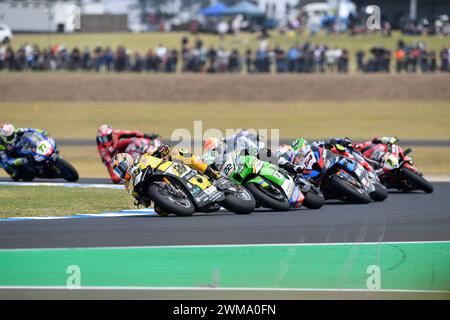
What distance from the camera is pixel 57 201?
16.8 metres

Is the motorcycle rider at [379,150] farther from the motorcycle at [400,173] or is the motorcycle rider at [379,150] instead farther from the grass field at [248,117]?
the grass field at [248,117]

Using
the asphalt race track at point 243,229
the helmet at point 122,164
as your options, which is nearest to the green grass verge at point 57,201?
the helmet at point 122,164

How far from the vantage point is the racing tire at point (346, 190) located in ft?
53.2

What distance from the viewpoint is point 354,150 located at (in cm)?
1728

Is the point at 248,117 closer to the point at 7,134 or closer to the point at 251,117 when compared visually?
the point at 251,117

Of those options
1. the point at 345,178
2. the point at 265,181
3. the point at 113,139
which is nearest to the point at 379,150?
the point at 345,178

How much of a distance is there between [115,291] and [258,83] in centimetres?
3703

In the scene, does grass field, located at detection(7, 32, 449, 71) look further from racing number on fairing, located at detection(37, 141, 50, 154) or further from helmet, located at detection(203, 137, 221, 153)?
helmet, located at detection(203, 137, 221, 153)

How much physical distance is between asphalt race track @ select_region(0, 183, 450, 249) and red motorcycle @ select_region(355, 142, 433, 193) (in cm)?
235

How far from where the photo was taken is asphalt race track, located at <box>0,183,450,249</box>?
12547mm

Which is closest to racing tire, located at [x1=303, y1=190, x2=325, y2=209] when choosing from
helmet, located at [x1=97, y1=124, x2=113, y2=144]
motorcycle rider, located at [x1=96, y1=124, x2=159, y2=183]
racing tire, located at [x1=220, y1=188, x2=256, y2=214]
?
racing tire, located at [x1=220, y1=188, x2=256, y2=214]

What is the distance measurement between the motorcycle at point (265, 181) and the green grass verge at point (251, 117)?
1932 centimetres

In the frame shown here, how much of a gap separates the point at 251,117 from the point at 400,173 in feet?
74.4
